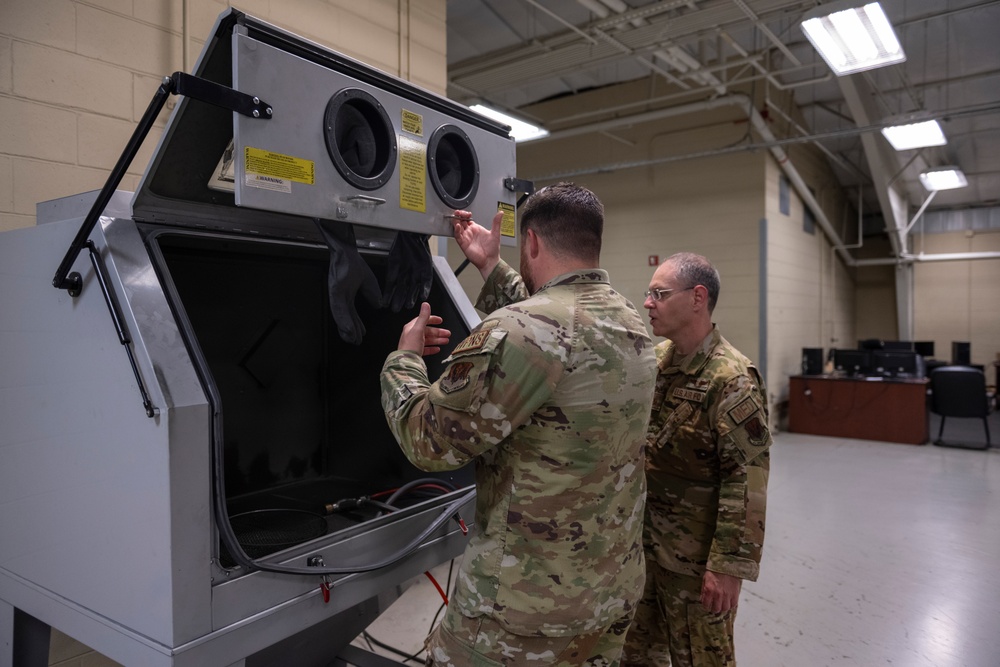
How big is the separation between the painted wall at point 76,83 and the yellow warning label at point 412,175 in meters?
1.09

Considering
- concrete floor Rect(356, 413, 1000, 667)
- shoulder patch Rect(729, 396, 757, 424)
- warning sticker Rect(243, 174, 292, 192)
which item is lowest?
concrete floor Rect(356, 413, 1000, 667)

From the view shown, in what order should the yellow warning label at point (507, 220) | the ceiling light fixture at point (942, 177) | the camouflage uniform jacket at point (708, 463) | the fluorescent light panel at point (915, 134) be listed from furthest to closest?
the ceiling light fixture at point (942, 177), the fluorescent light panel at point (915, 134), the camouflage uniform jacket at point (708, 463), the yellow warning label at point (507, 220)

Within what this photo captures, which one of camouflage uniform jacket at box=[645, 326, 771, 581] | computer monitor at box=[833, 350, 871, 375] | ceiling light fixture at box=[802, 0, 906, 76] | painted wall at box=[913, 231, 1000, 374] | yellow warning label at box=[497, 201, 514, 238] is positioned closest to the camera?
yellow warning label at box=[497, 201, 514, 238]

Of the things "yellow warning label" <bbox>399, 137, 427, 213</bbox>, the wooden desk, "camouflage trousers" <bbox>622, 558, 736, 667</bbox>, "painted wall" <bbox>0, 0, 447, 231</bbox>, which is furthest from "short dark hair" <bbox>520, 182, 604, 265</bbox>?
the wooden desk

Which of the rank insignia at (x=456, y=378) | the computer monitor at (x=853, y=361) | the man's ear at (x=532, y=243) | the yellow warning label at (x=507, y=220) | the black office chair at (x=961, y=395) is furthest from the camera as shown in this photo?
the computer monitor at (x=853, y=361)

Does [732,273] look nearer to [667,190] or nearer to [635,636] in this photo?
[667,190]

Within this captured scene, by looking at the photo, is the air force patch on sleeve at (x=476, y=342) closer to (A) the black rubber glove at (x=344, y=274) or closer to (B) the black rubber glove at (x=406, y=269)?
(A) the black rubber glove at (x=344, y=274)

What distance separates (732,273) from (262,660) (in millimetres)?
6726

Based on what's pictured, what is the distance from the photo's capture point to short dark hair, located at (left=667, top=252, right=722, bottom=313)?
1869 mm

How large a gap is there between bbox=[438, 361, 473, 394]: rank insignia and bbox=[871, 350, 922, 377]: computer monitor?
7.34 m

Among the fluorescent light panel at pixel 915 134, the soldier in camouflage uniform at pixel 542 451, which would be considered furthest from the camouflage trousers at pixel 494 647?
the fluorescent light panel at pixel 915 134

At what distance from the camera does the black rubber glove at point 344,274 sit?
45.8 inches

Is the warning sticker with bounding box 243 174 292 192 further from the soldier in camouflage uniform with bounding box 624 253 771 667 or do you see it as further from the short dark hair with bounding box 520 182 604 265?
the soldier in camouflage uniform with bounding box 624 253 771 667

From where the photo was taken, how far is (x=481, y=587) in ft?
3.75
